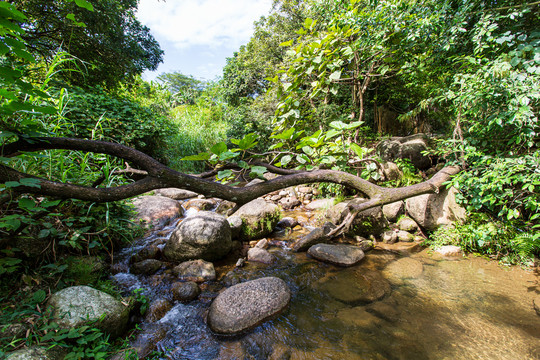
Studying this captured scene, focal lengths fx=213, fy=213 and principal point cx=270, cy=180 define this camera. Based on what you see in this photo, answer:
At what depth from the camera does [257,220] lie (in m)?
4.77

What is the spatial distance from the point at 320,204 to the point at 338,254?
270cm

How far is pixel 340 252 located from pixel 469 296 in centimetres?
162

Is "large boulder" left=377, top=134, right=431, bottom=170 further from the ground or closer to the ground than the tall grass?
closer to the ground

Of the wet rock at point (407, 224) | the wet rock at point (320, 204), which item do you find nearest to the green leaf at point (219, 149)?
the wet rock at point (407, 224)

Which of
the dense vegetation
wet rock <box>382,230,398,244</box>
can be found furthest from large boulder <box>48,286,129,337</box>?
wet rock <box>382,230,398,244</box>

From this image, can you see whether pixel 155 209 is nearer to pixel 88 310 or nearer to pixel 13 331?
pixel 88 310

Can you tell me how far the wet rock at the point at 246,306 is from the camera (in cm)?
233

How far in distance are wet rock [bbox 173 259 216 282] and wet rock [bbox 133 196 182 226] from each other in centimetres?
190

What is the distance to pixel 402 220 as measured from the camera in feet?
15.1

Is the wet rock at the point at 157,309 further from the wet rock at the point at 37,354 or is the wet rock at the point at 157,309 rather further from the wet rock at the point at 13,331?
the wet rock at the point at 13,331

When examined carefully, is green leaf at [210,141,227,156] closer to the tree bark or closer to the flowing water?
the tree bark

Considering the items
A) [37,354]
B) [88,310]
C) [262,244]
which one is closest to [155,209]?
[262,244]

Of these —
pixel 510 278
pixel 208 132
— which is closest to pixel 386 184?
pixel 510 278

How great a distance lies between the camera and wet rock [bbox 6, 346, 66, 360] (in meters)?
1.43
